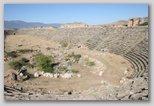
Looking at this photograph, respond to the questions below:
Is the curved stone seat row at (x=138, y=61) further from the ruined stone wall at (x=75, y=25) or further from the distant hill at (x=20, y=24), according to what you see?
the distant hill at (x=20, y=24)

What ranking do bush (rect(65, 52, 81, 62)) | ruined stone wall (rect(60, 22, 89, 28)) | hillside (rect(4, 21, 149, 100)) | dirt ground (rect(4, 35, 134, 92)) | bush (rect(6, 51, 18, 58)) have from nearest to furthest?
1. hillside (rect(4, 21, 149, 100))
2. bush (rect(6, 51, 18, 58))
3. dirt ground (rect(4, 35, 134, 92))
4. ruined stone wall (rect(60, 22, 89, 28))
5. bush (rect(65, 52, 81, 62))

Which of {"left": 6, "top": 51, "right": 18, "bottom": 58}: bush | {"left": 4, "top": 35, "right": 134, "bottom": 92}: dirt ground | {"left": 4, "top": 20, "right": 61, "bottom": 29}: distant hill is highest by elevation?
{"left": 4, "top": 20, "right": 61, "bottom": 29}: distant hill

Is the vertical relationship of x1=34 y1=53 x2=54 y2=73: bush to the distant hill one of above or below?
below

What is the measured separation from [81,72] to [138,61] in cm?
127

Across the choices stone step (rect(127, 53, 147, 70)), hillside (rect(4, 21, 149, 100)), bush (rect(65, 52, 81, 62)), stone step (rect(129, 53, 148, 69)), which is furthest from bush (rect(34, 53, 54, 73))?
stone step (rect(129, 53, 148, 69))

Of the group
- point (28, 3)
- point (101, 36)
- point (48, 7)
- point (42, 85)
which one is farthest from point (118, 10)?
A: point (42, 85)

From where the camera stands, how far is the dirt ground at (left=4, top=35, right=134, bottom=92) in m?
6.27

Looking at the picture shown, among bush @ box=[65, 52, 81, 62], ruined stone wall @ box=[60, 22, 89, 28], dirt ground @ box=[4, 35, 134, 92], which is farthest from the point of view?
bush @ box=[65, 52, 81, 62]

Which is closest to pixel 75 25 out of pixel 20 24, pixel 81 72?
pixel 81 72

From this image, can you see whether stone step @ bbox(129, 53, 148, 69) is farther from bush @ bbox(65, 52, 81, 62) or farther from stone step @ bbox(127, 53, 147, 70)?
bush @ bbox(65, 52, 81, 62)

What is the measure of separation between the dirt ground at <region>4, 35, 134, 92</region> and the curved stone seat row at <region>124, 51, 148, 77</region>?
13 centimetres

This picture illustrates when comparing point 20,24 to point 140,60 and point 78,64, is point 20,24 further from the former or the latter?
point 140,60

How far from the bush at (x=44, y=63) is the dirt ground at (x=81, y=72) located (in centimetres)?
14

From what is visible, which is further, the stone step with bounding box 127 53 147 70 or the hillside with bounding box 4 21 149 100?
the stone step with bounding box 127 53 147 70
